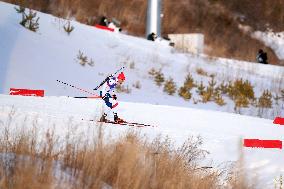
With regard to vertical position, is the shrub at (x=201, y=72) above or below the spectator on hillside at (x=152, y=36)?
below

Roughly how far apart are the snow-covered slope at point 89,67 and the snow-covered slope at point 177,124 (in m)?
1.82

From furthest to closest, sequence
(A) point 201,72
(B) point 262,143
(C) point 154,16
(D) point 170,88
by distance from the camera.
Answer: (C) point 154,16 < (A) point 201,72 < (D) point 170,88 < (B) point 262,143

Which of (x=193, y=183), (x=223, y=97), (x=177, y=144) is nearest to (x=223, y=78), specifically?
(x=223, y=97)

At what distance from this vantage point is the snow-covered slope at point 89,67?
1076cm

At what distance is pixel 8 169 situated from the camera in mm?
3389

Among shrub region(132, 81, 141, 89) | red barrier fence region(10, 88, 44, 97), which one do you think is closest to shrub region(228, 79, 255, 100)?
shrub region(132, 81, 141, 89)


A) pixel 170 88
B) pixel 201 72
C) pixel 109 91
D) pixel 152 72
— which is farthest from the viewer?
pixel 201 72

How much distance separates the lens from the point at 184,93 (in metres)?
12.4

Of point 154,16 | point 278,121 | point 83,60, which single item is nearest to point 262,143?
point 278,121

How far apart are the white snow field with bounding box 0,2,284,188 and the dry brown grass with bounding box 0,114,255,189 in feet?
0.89

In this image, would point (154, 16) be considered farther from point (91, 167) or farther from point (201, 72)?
point (91, 167)

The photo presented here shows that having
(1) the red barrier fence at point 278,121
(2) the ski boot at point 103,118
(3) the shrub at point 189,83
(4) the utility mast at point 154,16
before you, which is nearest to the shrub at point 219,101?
(3) the shrub at point 189,83

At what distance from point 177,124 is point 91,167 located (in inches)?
175

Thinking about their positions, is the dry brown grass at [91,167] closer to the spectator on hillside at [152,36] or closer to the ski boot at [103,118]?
the ski boot at [103,118]
